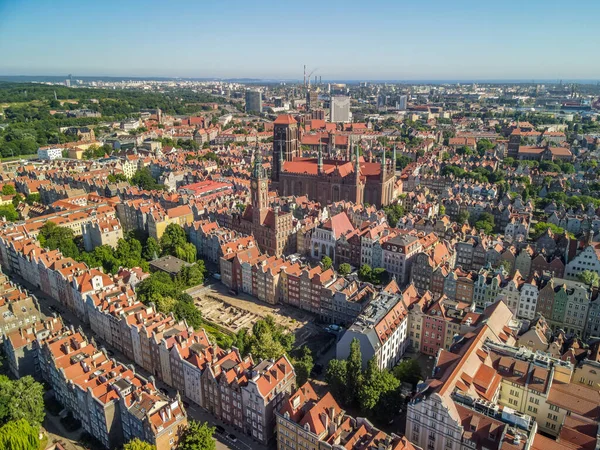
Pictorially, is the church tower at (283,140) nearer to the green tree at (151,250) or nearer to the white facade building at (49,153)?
the green tree at (151,250)

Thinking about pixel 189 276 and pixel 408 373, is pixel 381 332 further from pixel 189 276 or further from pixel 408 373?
pixel 189 276

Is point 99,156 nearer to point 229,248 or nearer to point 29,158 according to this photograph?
point 29,158

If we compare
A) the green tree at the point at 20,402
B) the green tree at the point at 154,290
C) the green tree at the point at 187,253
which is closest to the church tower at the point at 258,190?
the green tree at the point at 187,253

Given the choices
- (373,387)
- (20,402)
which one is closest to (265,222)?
(373,387)

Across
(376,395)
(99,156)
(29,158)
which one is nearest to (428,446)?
(376,395)

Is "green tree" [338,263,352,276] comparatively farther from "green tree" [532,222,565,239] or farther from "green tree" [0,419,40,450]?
"green tree" [0,419,40,450]

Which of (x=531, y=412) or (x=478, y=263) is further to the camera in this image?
(x=478, y=263)
